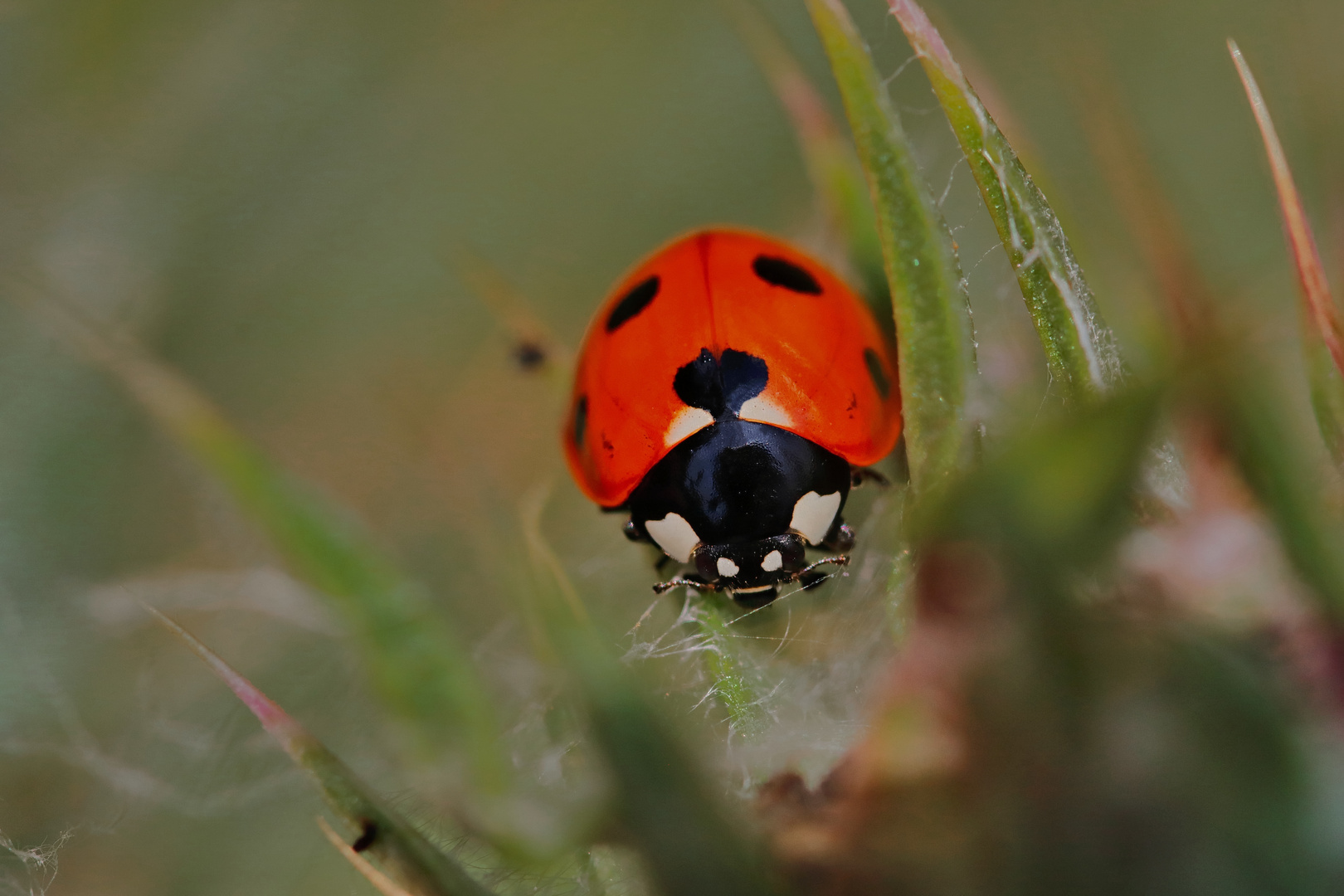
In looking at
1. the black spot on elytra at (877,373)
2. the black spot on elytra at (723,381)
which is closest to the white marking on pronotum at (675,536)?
the black spot on elytra at (723,381)

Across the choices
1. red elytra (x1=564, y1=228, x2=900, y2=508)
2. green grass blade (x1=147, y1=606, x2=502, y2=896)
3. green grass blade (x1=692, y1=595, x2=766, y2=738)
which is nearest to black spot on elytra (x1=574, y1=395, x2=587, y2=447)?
red elytra (x1=564, y1=228, x2=900, y2=508)

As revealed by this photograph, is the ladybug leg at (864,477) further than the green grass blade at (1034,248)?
Yes

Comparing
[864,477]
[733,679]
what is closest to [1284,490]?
[733,679]

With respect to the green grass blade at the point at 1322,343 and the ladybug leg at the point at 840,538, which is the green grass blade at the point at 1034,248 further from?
the ladybug leg at the point at 840,538

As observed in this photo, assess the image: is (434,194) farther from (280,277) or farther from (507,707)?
(507,707)

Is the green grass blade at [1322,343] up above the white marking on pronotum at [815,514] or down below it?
above

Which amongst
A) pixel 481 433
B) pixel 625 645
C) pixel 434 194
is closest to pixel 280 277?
pixel 434 194

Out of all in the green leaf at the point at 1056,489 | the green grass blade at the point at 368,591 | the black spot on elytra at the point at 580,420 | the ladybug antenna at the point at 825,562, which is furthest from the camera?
the black spot on elytra at the point at 580,420
